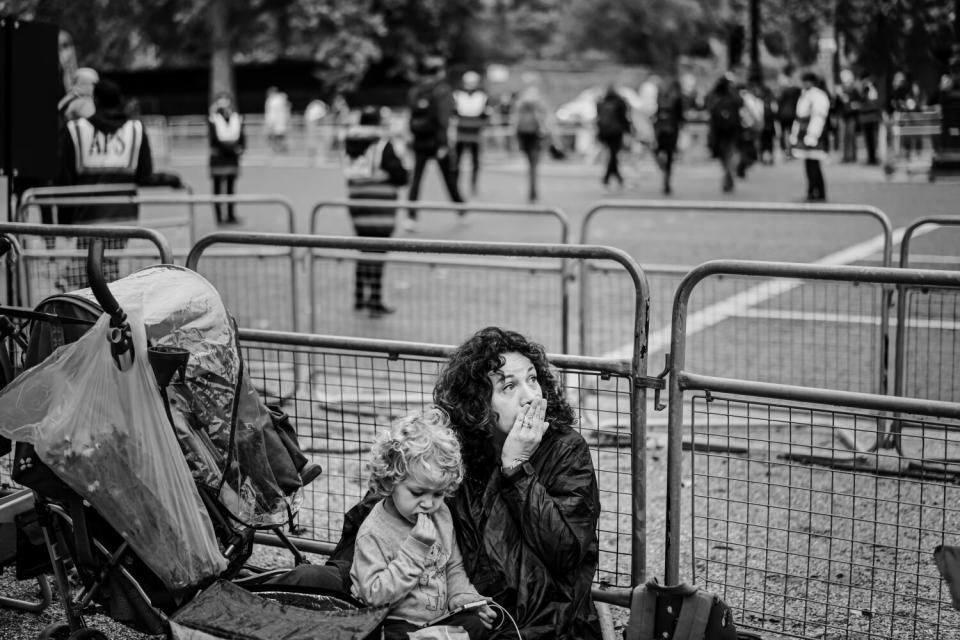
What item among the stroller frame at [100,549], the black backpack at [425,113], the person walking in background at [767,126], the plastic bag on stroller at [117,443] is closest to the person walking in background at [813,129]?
the black backpack at [425,113]

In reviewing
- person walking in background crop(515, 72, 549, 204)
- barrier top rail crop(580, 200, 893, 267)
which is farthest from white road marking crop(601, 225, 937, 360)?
person walking in background crop(515, 72, 549, 204)

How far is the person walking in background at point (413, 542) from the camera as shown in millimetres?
3469

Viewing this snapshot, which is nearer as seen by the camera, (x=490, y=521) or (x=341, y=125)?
(x=490, y=521)

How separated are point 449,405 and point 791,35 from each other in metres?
3.05

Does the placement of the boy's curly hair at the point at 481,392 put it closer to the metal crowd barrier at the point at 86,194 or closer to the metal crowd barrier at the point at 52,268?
the metal crowd barrier at the point at 52,268

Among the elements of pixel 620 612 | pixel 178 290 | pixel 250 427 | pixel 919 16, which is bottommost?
pixel 620 612

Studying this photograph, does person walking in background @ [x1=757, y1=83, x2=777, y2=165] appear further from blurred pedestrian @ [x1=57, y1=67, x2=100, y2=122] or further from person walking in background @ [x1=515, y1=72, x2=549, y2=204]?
blurred pedestrian @ [x1=57, y1=67, x2=100, y2=122]

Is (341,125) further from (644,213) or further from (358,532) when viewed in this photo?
(358,532)

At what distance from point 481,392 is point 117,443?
1.16m

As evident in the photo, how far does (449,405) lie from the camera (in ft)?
12.6

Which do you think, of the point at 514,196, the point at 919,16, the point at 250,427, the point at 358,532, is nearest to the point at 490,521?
the point at 358,532

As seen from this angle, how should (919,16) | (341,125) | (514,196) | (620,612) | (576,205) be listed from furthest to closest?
1. (341,125)
2. (514,196)
3. (576,205)
4. (919,16)
5. (620,612)

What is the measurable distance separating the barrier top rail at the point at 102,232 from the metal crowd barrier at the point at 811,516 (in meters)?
1.99

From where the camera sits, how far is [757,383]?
3.70 metres
